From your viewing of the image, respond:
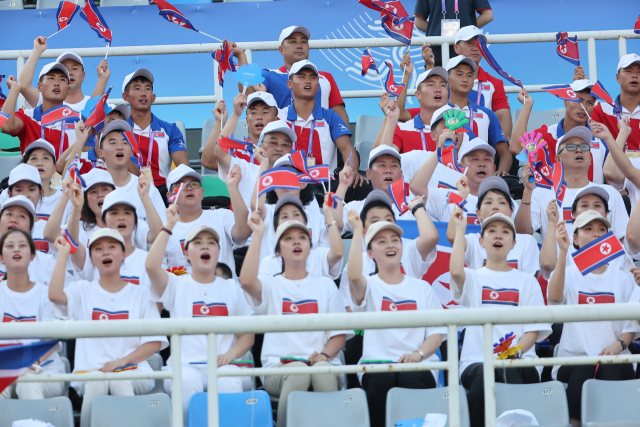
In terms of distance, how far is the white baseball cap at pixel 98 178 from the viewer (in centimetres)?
575

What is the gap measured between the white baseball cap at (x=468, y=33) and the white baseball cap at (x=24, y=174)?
11.8 feet

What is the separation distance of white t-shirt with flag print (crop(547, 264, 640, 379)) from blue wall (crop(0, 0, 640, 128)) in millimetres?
3686

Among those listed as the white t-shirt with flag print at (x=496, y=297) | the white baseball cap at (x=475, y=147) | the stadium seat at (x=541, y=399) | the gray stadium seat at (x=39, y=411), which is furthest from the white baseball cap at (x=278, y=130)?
the gray stadium seat at (x=39, y=411)

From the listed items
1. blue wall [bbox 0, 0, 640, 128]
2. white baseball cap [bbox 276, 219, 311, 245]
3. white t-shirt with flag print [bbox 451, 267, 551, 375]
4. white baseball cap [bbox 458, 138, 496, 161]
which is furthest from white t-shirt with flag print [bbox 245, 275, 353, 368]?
blue wall [bbox 0, 0, 640, 128]

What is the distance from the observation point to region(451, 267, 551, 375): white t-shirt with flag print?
4746mm

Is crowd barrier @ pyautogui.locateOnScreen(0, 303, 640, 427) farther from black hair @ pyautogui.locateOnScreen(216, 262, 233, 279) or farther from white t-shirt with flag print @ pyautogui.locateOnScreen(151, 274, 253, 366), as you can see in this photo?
black hair @ pyautogui.locateOnScreen(216, 262, 233, 279)

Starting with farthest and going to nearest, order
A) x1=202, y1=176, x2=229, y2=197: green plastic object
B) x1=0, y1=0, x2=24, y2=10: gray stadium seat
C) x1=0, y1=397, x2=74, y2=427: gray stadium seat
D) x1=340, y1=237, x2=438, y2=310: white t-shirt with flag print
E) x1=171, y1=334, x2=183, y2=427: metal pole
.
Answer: x1=0, y1=0, x2=24, y2=10: gray stadium seat → x1=202, y1=176, x2=229, y2=197: green plastic object → x1=340, y1=237, x2=438, y2=310: white t-shirt with flag print → x1=0, y1=397, x2=74, y2=427: gray stadium seat → x1=171, y1=334, x2=183, y2=427: metal pole

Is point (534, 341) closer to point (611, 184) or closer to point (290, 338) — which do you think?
point (290, 338)

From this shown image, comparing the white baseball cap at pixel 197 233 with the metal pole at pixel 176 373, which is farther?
the white baseball cap at pixel 197 233

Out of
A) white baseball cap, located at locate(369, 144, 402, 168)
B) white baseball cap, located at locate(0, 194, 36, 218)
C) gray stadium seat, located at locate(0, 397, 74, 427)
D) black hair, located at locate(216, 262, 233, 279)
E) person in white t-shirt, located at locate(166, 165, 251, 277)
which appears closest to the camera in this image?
gray stadium seat, located at locate(0, 397, 74, 427)

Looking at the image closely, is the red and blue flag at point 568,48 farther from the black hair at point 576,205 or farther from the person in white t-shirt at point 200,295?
the person in white t-shirt at point 200,295

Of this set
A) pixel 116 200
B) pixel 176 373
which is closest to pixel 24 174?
pixel 116 200

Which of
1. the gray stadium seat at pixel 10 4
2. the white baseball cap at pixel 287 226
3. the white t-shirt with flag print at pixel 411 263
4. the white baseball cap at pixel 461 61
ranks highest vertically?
the gray stadium seat at pixel 10 4

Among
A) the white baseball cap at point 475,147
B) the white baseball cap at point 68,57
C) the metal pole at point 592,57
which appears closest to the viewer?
the white baseball cap at point 475,147
